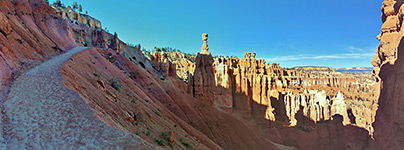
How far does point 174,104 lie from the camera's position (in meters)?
22.0

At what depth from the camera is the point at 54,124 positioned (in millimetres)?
6840

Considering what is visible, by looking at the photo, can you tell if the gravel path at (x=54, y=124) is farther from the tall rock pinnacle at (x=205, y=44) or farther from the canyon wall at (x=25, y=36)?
the tall rock pinnacle at (x=205, y=44)

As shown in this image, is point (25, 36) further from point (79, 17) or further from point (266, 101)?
point (79, 17)

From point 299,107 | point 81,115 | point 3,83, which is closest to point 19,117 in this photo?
point 81,115

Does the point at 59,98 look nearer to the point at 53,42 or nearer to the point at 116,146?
the point at 116,146

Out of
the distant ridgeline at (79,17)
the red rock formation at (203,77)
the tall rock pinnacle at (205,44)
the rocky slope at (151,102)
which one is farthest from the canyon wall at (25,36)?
the distant ridgeline at (79,17)

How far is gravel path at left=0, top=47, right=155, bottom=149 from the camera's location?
6.00m

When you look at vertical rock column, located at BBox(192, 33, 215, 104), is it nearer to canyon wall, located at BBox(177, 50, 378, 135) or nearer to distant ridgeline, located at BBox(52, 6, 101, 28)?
canyon wall, located at BBox(177, 50, 378, 135)

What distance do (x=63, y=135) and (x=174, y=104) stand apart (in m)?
15.8

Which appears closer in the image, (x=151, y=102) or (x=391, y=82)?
(x=151, y=102)

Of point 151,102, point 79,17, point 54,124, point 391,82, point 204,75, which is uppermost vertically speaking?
point 79,17

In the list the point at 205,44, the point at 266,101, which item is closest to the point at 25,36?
the point at 205,44

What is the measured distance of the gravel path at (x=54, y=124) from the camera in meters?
6.00

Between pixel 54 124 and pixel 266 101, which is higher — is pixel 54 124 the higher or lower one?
the higher one
